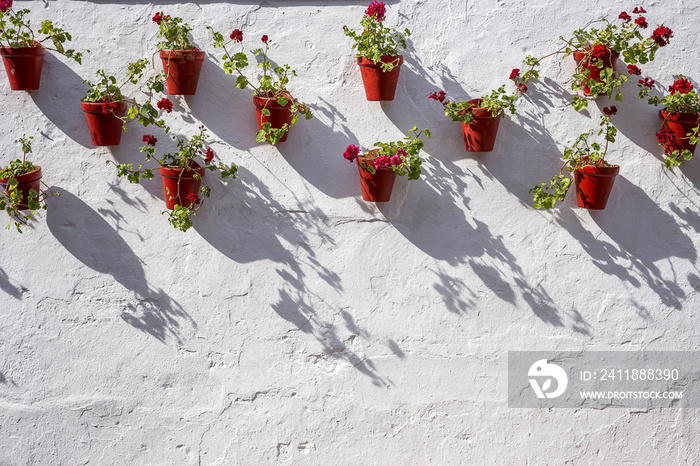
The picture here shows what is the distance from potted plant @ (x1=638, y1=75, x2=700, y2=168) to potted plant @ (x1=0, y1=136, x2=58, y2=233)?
8.64 ft

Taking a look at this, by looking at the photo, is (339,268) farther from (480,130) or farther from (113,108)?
(113,108)

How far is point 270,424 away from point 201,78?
5.25 ft

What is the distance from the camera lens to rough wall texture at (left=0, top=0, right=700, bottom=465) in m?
2.61

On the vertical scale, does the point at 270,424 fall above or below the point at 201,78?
below

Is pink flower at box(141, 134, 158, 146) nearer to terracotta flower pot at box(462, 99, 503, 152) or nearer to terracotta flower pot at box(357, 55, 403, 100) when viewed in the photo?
terracotta flower pot at box(357, 55, 403, 100)

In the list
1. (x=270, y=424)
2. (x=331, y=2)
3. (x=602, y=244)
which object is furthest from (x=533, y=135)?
(x=270, y=424)

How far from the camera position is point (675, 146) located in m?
2.52

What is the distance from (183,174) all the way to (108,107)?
0.43 metres

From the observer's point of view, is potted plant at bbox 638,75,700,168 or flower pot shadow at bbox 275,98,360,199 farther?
flower pot shadow at bbox 275,98,360,199

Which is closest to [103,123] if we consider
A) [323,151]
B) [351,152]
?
[323,151]

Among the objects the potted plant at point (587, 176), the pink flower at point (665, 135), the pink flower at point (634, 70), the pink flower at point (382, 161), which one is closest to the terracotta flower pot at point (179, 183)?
the pink flower at point (382, 161)

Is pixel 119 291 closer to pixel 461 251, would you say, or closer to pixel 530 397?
pixel 461 251

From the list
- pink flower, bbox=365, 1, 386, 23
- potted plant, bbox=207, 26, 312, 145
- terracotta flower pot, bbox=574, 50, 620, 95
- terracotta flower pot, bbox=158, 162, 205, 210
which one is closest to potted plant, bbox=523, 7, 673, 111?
terracotta flower pot, bbox=574, 50, 620, 95

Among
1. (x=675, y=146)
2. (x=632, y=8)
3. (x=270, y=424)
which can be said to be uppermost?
(x=632, y=8)
